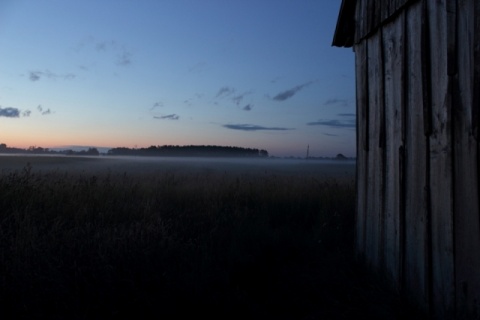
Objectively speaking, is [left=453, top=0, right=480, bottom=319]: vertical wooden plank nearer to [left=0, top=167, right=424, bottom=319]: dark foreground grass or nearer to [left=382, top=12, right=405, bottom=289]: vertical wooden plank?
[left=0, top=167, right=424, bottom=319]: dark foreground grass

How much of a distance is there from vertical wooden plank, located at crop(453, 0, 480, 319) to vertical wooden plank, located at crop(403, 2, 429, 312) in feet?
1.32

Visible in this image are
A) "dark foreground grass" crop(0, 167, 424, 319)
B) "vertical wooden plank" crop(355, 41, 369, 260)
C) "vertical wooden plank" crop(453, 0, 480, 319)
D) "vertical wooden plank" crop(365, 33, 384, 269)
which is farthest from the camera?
"vertical wooden plank" crop(355, 41, 369, 260)

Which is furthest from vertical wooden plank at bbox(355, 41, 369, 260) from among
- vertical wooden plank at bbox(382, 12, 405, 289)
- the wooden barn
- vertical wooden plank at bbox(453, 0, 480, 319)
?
vertical wooden plank at bbox(453, 0, 480, 319)

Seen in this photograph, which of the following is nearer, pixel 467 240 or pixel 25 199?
pixel 467 240

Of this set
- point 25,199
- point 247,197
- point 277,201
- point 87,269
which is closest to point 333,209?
point 277,201

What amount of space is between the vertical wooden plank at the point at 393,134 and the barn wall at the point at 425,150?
1 cm

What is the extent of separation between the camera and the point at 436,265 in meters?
3.41

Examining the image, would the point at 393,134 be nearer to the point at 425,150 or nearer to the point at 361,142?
the point at 425,150

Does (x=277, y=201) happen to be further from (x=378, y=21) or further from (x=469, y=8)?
(x=469, y=8)

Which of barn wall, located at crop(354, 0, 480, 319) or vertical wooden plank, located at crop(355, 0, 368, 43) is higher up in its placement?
vertical wooden plank, located at crop(355, 0, 368, 43)

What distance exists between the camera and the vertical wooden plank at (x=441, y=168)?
3.21 m

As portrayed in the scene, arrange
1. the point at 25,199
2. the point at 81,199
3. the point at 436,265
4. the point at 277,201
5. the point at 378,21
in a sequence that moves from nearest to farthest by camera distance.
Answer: the point at 436,265 < the point at 378,21 < the point at 25,199 < the point at 81,199 < the point at 277,201

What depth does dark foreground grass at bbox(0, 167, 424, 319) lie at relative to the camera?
147 inches

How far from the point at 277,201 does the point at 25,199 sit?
4928mm
